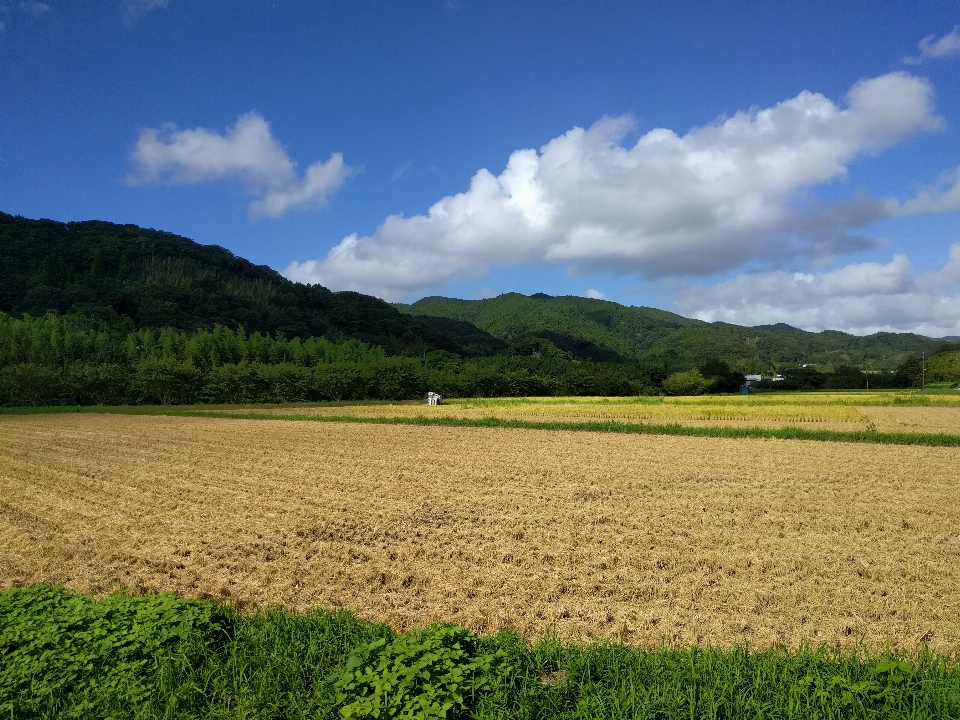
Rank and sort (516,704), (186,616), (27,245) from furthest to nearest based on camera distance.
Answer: (27,245), (186,616), (516,704)

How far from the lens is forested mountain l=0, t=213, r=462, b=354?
4779 inches

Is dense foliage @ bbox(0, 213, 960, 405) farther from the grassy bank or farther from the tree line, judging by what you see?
the grassy bank

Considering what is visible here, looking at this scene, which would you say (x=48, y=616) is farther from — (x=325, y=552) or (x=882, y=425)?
(x=882, y=425)

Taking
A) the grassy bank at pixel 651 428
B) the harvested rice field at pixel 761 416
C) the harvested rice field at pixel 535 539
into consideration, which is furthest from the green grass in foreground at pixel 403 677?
the harvested rice field at pixel 761 416

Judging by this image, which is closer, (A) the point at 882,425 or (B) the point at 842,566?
(B) the point at 842,566

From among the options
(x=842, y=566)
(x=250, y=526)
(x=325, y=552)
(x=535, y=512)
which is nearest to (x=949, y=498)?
(x=842, y=566)

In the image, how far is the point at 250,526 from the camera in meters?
12.8

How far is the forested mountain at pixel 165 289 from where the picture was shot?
121375 millimetres

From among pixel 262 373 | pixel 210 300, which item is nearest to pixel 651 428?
pixel 262 373

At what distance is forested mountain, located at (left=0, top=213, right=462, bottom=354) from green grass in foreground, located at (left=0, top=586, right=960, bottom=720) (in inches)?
4894

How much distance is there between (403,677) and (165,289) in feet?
479

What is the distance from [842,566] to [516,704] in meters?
7.54

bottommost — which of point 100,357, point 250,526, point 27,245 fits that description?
point 250,526

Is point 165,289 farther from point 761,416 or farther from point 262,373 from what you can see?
point 761,416
